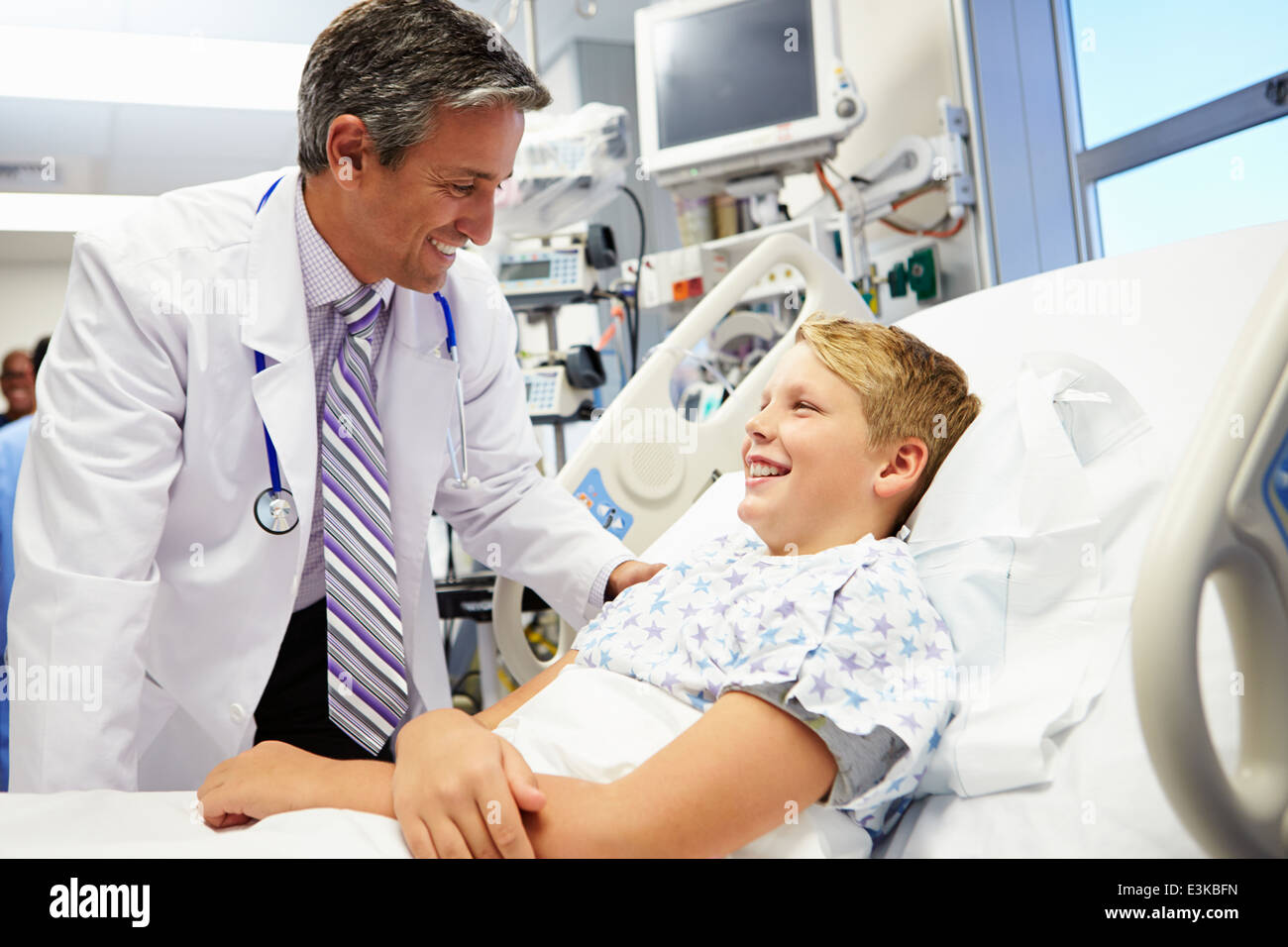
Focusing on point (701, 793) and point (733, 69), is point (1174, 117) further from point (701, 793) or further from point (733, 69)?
point (701, 793)

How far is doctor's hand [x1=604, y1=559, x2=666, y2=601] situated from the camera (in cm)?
145

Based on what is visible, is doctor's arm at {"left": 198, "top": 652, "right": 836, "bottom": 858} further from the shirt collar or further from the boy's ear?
the shirt collar

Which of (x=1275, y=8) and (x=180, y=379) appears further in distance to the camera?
(x=1275, y=8)

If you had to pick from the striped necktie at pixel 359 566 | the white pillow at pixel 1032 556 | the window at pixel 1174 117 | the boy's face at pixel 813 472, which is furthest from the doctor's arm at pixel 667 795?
the window at pixel 1174 117

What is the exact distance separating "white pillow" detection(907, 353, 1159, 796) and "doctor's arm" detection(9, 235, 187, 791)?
918 mm

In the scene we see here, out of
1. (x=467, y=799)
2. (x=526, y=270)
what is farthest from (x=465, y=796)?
(x=526, y=270)

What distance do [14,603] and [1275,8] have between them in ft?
10.4

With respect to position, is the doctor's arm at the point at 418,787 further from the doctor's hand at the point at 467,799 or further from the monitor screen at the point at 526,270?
the monitor screen at the point at 526,270

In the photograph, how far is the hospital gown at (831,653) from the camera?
2.87ft

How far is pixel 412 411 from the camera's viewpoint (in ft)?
4.93

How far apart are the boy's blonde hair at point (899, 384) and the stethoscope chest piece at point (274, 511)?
0.72 m

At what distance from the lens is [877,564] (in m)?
1.01
